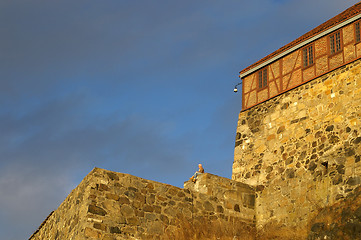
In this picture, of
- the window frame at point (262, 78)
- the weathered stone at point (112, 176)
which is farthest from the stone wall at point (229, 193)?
the window frame at point (262, 78)

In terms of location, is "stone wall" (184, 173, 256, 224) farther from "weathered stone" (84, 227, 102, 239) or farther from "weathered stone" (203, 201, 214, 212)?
"weathered stone" (84, 227, 102, 239)

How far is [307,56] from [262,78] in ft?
8.23

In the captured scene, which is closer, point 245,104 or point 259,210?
point 259,210

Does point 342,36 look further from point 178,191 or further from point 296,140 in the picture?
point 178,191

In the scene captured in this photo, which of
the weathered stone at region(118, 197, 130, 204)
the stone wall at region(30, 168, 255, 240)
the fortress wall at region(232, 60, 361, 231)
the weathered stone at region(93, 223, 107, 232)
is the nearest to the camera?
the weathered stone at region(93, 223, 107, 232)

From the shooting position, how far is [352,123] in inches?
762

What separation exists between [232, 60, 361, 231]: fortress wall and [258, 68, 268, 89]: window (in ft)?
3.50

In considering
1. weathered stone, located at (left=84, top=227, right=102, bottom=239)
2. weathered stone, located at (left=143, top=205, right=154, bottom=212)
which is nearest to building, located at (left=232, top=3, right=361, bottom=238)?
weathered stone, located at (left=143, top=205, right=154, bottom=212)

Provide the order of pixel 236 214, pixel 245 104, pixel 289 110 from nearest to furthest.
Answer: pixel 236 214 → pixel 289 110 → pixel 245 104

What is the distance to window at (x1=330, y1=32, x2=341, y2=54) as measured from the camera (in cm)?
2136

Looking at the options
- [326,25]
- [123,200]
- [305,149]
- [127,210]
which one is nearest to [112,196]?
[123,200]

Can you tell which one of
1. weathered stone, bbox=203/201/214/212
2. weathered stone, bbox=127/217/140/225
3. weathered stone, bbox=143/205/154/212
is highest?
weathered stone, bbox=203/201/214/212

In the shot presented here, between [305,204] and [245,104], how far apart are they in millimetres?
6565

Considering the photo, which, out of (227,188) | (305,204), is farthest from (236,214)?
(305,204)
